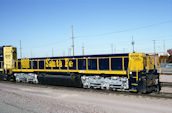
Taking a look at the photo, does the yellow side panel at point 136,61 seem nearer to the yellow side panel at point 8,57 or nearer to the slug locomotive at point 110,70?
the slug locomotive at point 110,70

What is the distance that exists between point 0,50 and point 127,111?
779 inches

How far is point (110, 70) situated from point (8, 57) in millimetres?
14544

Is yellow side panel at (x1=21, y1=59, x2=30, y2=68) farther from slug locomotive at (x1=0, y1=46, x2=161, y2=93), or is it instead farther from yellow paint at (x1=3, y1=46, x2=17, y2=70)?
yellow paint at (x1=3, y1=46, x2=17, y2=70)

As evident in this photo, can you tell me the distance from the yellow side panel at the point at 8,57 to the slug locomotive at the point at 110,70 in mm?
5544

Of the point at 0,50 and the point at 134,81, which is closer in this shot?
the point at 134,81

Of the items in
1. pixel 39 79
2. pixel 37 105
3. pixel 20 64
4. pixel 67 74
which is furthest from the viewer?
pixel 20 64

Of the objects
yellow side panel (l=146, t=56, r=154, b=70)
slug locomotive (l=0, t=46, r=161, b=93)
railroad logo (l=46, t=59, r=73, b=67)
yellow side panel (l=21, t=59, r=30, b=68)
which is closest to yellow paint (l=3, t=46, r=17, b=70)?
yellow side panel (l=21, t=59, r=30, b=68)

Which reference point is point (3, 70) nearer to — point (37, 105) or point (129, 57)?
point (37, 105)

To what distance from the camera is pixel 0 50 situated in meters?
23.2

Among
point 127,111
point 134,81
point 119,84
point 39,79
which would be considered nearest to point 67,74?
point 39,79

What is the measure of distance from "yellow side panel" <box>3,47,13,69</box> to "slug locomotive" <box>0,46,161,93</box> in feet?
18.2

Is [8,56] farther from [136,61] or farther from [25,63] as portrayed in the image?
[136,61]

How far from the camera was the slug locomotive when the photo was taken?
489 inches

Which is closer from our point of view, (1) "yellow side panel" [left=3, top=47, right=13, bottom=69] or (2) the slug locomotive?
(2) the slug locomotive
